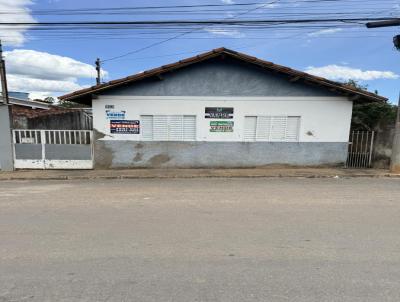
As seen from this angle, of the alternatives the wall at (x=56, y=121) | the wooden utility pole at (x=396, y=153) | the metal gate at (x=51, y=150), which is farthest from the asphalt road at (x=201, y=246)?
the wall at (x=56, y=121)

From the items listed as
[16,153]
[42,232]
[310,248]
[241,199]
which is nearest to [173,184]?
[241,199]

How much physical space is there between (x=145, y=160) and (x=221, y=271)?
8778 mm

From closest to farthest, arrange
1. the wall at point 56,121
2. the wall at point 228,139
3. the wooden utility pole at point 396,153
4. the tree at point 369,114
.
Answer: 1. the wooden utility pole at point 396,153
2. the wall at point 228,139
3. the tree at point 369,114
4. the wall at point 56,121

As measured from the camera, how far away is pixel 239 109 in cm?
1155

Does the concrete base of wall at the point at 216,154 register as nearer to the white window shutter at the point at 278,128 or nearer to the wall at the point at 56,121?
the white window shutter at the point at 278,128

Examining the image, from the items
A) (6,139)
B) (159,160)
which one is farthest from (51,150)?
(159,160)

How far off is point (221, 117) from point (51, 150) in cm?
645

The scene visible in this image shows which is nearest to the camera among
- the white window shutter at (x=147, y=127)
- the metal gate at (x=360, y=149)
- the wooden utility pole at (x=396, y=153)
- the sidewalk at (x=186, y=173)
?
the sidewalk at (x=186, y=173)

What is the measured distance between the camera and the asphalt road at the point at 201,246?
3.03 metres

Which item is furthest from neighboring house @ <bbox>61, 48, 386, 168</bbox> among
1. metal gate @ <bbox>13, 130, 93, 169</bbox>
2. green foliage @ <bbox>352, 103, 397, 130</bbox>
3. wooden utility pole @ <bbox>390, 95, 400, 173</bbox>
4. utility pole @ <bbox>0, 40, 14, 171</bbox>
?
green foliage @ <bbox>352, 103, 397, 130</bbox>

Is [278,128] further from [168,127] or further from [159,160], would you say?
[159,160]

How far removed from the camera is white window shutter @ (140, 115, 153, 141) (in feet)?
38.1

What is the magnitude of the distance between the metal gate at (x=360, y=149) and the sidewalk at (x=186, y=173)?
1378 mm

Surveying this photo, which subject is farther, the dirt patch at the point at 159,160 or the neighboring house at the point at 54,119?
the neighboring house at the point at 54,119
